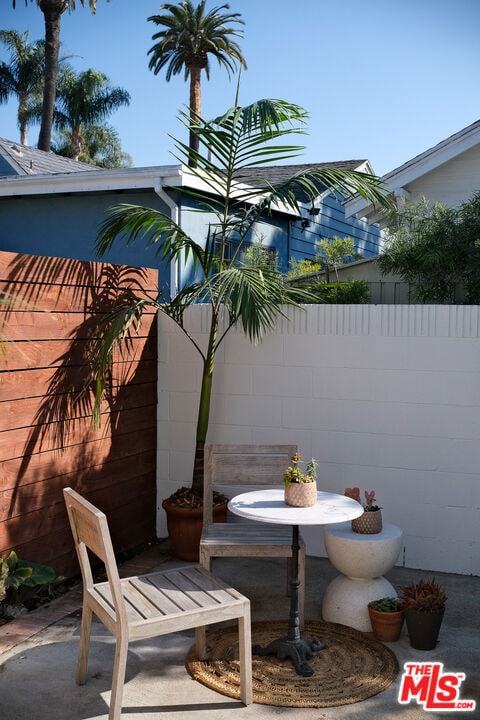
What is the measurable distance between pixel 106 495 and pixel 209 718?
7.02 feet

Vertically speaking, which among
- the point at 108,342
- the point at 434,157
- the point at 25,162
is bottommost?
the point at 108,342

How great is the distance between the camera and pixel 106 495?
513 cm

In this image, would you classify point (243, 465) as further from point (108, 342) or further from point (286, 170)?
point (286, 170)

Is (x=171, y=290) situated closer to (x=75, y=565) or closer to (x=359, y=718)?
(x=75, y=565)

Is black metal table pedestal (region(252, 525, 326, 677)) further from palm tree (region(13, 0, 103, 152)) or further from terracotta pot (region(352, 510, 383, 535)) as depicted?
palm tree (region(13, 0, 103, 152))

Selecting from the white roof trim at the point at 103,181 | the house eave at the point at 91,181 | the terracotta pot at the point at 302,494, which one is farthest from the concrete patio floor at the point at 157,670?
the house eave at the point at 91,181

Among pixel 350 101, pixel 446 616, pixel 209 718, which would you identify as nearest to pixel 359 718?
pixel 209 718

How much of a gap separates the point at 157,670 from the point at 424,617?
4.35ft

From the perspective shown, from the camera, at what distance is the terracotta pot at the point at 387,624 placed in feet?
12.9

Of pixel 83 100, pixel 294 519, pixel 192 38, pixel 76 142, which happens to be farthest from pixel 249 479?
pixel 76 142

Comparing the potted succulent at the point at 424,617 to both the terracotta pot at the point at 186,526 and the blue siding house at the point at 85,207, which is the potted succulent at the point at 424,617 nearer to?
the terracotta pot at the point at 186,526

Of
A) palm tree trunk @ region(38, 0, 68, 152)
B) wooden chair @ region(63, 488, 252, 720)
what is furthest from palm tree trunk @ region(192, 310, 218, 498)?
palm tree trunk @ region(38, 0, 68, 152)

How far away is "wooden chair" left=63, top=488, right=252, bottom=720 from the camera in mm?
3041

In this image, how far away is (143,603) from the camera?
A: 3307mm
